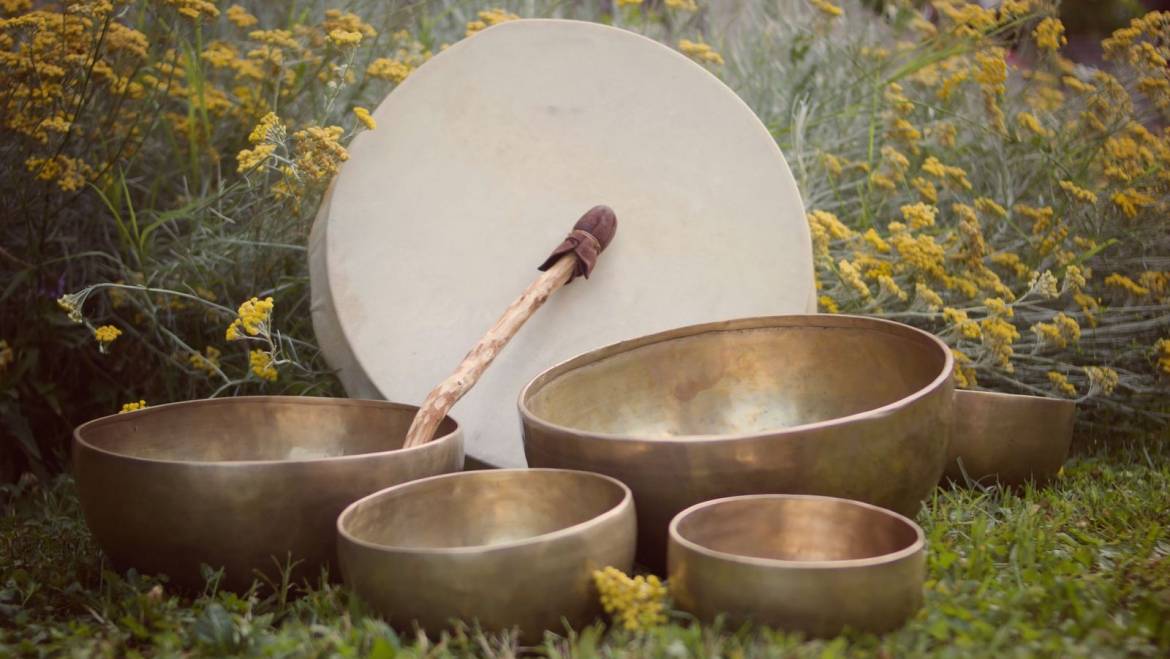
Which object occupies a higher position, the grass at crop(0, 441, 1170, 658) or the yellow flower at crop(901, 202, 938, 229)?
the yellow flower at crop(901, 202, 938, 229)

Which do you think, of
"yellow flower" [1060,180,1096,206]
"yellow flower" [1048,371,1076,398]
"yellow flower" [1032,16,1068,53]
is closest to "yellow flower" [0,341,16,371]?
"yellow flower" [1048,371,1076,398]

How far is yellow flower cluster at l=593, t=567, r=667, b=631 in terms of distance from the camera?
156cm

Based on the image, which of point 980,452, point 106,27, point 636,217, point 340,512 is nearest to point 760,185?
point 636,217

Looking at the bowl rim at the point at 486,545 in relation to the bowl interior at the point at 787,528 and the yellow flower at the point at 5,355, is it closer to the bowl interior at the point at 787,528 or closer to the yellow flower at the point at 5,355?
the bowl interior at the point at 787,528

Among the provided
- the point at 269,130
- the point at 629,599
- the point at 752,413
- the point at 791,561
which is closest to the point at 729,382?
the point at 752,413

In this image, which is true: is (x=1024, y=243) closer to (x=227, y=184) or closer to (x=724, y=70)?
(x=724, y=70)

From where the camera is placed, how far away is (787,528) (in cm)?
174

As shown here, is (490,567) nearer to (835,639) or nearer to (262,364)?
(835,639)

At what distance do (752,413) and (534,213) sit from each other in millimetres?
656

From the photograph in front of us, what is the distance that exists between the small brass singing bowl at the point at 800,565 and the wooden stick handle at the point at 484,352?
1.96 ft

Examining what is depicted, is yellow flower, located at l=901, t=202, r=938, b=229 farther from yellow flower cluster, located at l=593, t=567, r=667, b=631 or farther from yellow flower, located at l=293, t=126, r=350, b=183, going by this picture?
yellow flower cluster, located at l=593, t=567, r=667, b=631

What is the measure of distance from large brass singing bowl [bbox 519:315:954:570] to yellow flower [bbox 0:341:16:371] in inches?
52.4

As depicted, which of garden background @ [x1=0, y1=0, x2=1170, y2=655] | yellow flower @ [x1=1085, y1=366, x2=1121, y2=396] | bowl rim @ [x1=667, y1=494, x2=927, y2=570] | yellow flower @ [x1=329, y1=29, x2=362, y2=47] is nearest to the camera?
bowl rim @ [x1=667, y1=494, x2=927, y2=570]

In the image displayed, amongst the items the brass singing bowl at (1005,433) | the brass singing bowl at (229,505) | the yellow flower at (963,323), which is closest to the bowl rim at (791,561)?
the brass singing bowl at (229,505)
